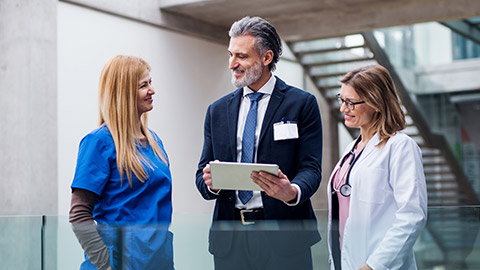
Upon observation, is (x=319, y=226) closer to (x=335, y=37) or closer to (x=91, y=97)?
(x=91, y=97)

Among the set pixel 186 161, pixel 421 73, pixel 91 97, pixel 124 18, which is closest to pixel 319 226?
pixel 91 97

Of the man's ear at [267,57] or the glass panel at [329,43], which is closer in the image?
the man's ear at [267,57]

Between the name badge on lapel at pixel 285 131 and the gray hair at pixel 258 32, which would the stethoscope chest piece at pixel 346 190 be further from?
the gray hair at pixel 258 32

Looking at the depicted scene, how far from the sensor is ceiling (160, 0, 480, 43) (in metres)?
8.78

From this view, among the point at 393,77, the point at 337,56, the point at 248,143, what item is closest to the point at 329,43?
the point at 337,56

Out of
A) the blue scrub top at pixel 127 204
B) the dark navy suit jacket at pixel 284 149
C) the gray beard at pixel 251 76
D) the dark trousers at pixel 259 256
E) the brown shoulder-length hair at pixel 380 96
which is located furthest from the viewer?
the gray beard at pixel 251 76

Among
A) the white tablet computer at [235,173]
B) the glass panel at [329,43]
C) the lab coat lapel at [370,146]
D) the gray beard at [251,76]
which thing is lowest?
the white tablet computer at [235,173]

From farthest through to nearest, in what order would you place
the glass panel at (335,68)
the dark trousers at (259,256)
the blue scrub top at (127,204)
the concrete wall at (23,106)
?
the glass panel at (335,68), the concrete wall at (23,106), the blue scrub top at (127,204), the dark trousers at (259,256)

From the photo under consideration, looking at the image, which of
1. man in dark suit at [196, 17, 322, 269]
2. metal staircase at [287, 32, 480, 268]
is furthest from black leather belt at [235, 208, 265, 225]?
metal staircase at [287, 32, 480, 268]

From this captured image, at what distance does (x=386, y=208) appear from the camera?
261cm

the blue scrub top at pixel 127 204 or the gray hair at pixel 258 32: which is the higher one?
the gray hair at pixel 258 32

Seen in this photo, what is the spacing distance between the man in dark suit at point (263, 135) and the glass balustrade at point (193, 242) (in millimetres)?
176

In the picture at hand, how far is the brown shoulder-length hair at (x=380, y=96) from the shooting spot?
2793 millimetres

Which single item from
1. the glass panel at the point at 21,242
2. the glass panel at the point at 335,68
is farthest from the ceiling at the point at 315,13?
the glass panel at the point at 21,242
